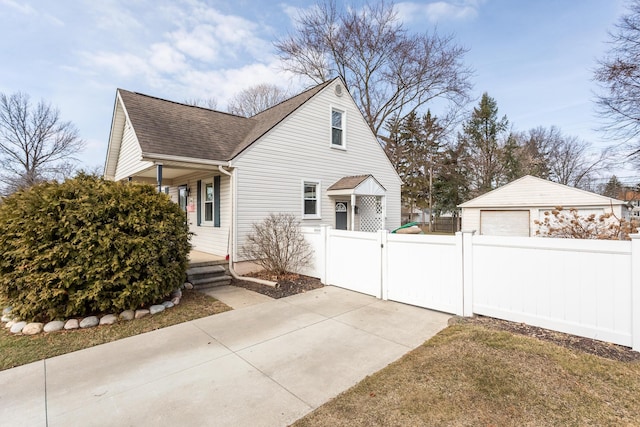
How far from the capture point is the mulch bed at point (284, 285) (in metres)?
6.41

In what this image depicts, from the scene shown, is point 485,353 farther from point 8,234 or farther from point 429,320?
point 8,234

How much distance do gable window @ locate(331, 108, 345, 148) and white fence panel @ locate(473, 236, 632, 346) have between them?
7.34 metres

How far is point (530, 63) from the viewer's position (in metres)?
12.6

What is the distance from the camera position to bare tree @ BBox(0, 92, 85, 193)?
2330cm

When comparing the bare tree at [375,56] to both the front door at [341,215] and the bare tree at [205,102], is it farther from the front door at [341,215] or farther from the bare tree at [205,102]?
the front door at [341,215]

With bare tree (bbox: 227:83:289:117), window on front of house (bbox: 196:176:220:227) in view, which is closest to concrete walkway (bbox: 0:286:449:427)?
window on front of house (bbox: 196:176:220:227)

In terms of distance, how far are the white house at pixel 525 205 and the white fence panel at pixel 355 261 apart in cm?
1134

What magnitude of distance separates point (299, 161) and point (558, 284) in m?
7.49

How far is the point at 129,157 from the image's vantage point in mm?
9828

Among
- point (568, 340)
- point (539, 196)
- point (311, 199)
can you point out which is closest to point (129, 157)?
point (311, 199)

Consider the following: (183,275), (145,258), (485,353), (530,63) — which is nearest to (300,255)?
(183,275)

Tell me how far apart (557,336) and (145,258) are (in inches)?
246

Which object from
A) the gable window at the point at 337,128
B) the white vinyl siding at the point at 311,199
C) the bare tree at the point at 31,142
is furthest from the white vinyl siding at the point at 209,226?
the bare tree at the point at 31,142

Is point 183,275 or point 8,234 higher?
point 8,234
